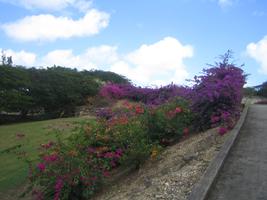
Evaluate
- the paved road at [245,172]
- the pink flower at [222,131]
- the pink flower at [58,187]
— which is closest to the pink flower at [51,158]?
the pink flower at [58,187]

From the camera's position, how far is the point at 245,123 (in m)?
12.4

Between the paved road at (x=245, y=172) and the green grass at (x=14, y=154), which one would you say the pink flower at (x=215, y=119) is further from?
the green grass at (x=14, y=154)

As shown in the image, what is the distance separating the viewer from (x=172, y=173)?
8070 millimetres

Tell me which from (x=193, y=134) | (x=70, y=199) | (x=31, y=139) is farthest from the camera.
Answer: (x=31, y=139)

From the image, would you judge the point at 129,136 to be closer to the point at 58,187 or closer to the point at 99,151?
the point at 99,151

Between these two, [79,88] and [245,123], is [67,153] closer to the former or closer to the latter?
[245,123]

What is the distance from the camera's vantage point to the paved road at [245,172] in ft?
21.4

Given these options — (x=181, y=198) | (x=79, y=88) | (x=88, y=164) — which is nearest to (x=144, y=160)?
(x=88, y=164)

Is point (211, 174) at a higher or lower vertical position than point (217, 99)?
lower

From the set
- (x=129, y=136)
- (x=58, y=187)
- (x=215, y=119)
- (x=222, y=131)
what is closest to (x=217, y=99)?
(x=215, y=119)

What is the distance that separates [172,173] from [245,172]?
4.34ft

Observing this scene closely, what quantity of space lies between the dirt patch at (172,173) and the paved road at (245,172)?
42cm

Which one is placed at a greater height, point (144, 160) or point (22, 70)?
point (22, 70)

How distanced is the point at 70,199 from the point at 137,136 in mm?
2325
